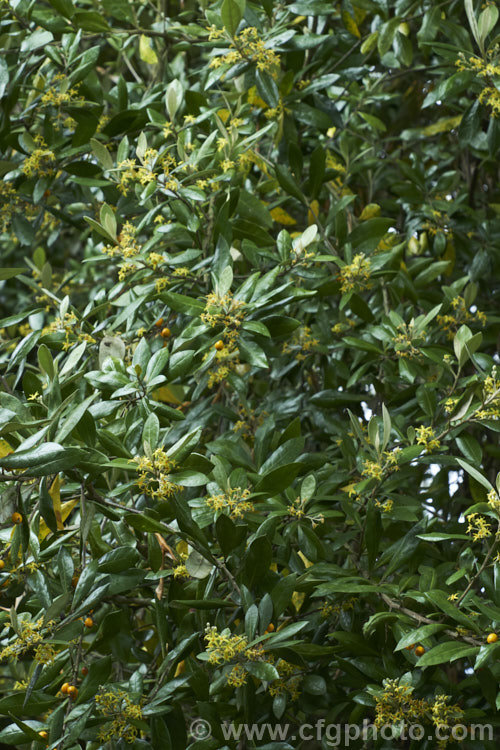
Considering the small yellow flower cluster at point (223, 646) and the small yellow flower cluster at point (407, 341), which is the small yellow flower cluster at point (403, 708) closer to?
the small yellow flower cluster at point (223, 646)

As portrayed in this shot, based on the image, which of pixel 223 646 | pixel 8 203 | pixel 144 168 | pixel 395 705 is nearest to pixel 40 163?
pixel 8 203

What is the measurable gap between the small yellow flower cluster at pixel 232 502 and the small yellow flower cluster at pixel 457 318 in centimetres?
75

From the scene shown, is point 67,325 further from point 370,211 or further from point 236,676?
point 370,211

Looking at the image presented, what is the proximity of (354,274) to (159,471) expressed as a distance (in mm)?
698

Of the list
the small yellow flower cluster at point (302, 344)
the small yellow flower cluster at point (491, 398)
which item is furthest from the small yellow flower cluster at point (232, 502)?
the small yellow flower cluster at point (302, 344)

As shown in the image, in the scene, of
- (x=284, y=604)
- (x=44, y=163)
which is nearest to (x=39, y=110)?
(x=44, y=163)

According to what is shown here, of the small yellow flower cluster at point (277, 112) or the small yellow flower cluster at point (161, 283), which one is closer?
the small yellow flower cluster at point (161, 283)

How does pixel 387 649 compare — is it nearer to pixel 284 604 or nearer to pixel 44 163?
pixel 284 604

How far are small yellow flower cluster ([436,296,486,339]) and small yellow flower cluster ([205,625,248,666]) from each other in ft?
3.08

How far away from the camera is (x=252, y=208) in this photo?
5.93 feet

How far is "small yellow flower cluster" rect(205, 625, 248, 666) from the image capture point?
A: 1225mm

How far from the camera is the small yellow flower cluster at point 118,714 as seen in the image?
1281 mm

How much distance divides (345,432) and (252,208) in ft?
1.72

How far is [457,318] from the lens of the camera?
6.31ft
